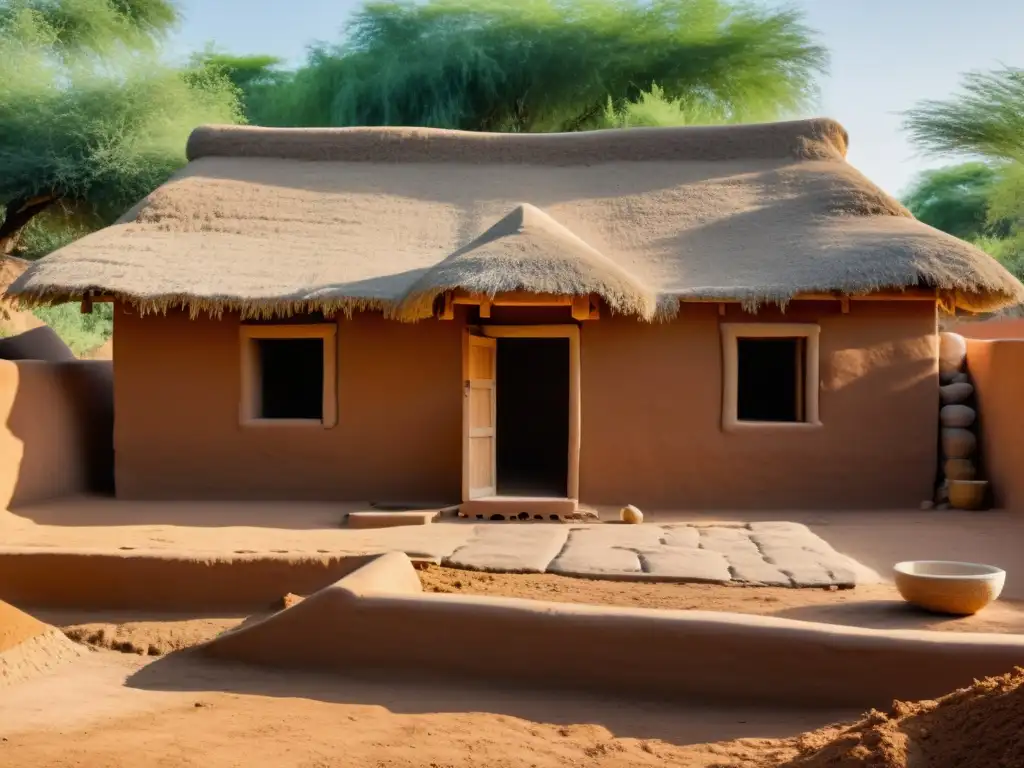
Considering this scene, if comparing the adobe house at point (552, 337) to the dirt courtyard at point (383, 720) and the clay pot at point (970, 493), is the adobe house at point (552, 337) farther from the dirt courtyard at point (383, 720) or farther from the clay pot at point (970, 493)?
the dirt courtyard at point (383, 720)

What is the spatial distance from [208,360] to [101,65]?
1250 centimetres

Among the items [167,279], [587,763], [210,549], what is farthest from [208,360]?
[587,763]

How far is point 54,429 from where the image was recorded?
10062 millimetres

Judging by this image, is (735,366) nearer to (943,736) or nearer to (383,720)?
(383,720)

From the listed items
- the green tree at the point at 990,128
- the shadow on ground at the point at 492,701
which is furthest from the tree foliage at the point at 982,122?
the shadow on ground at the point at 492,701

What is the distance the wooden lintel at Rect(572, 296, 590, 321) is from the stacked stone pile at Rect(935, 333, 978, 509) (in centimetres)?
344

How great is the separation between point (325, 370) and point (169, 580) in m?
3.59

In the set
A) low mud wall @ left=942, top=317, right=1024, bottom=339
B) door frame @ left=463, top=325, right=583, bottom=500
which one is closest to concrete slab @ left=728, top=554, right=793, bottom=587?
door frame @ left=463, top=325, right=583, bottom=500

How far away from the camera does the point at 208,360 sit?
32.8 ft

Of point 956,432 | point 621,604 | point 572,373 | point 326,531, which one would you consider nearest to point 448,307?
point 572,373

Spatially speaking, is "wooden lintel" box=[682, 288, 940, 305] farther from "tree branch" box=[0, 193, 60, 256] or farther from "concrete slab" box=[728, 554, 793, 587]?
"tree branch" box=[0, 193, 60, 256]

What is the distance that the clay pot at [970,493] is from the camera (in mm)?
9289

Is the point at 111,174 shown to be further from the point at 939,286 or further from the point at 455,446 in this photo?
the point at 939,286

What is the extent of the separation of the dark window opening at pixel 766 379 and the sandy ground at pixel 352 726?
→ 28.0 ft
